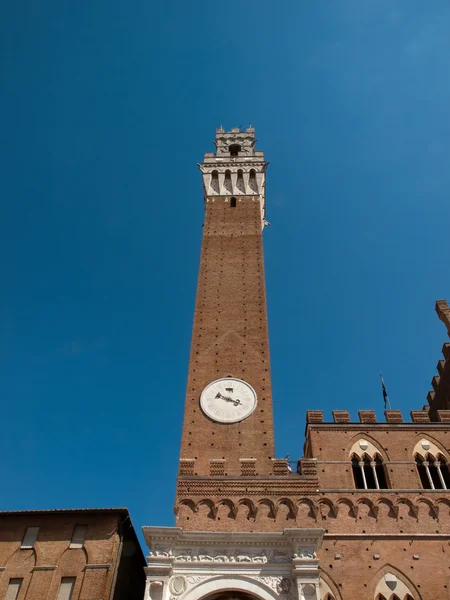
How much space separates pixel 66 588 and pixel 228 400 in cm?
726

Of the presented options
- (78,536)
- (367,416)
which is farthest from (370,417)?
(78,536)

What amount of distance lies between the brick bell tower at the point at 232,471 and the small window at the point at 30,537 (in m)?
3.96

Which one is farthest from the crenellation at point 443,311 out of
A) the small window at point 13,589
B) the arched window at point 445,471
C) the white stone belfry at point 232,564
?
the small window at point 13,589

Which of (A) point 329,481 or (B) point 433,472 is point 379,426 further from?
(A) point 329,481

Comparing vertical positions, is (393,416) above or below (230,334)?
below

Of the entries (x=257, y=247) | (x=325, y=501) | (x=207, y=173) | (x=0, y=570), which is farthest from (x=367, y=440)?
(x=207, y=173)

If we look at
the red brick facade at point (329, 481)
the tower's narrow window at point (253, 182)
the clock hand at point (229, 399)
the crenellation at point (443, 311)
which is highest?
the tower's narrow window at point (253, 182)

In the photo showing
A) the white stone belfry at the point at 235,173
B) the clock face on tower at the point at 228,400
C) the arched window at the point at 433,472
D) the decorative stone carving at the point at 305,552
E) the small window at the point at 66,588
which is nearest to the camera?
the decorative stone carving at the point at 305,552

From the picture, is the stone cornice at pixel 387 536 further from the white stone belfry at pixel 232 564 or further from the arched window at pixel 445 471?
the arched window at pixel 445 471

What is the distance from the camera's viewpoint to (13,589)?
1508 centimetres

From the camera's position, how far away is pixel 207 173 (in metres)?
30.6

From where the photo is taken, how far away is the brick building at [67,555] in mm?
14953

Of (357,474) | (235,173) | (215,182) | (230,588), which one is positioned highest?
(235,173)

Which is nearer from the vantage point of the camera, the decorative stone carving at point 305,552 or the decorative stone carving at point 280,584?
the decorative stone carving at point 280,584
